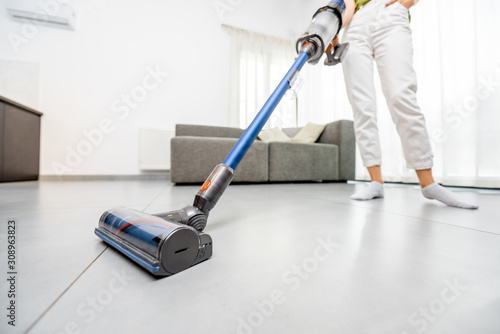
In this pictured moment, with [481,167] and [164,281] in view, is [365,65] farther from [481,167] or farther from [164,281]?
[481,167]

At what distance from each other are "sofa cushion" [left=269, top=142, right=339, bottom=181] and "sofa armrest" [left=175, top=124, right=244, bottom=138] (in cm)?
80

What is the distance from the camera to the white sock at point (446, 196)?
33.5 inches

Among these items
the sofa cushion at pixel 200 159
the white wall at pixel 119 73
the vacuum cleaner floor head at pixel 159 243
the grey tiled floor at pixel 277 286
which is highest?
the white wall at pixel 119 73

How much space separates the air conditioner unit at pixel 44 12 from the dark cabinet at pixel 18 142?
3.82ft

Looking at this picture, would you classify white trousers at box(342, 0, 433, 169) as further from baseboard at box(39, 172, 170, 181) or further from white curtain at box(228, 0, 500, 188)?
baseboard at box(39, 172, 170, 181)

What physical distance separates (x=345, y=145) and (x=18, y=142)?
3.48m

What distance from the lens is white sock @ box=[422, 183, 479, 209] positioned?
2.79 feet

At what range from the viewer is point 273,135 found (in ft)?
9.81

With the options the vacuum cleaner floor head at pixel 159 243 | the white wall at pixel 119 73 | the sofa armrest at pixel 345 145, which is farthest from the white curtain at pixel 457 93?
the white wall at pixel 119 73

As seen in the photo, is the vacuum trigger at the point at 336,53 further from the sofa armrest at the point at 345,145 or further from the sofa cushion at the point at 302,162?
the sofa armrest at the point at 345,145

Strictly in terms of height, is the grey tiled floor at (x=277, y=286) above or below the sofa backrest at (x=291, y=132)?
below

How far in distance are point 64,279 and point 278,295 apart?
274mm

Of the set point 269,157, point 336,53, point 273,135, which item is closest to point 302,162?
point 269,157

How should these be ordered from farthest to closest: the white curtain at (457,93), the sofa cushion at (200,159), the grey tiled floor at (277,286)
Answer: the sofa cushion at (200,159)
the white curtain at (457,93)
the grey tiled floor at (277,286)
